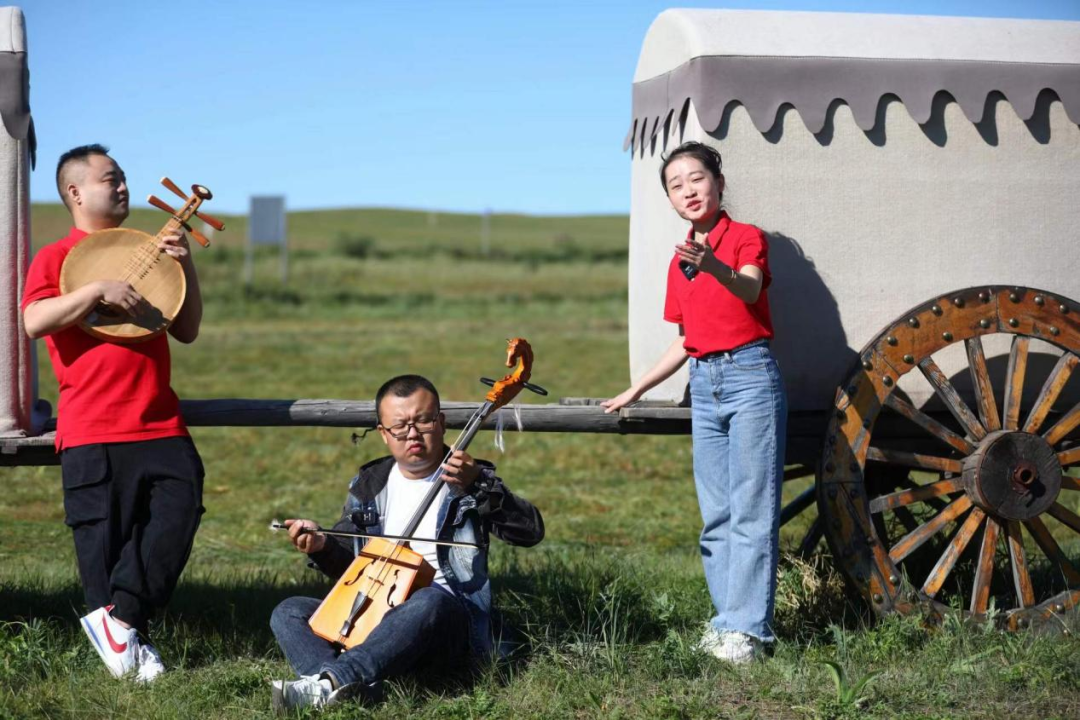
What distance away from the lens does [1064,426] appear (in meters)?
4.90

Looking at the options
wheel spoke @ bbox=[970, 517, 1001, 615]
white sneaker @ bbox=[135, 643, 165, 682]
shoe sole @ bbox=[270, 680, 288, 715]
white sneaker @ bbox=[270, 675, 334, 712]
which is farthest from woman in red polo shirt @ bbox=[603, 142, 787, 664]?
white sneaker @ bbox=[135, 643, 165, 682]

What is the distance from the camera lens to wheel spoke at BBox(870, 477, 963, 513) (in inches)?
187

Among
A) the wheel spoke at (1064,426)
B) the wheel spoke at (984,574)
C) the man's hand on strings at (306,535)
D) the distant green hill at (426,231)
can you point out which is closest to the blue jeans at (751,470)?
the wheel spoke at (984,574)

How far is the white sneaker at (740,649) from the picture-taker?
448 centimetres

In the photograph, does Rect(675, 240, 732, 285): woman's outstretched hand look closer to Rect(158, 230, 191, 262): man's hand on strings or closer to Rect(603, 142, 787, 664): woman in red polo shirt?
Rect(603, 142, 787, 664): woman in red polo shirt

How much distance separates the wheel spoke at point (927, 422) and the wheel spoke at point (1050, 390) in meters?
0.26

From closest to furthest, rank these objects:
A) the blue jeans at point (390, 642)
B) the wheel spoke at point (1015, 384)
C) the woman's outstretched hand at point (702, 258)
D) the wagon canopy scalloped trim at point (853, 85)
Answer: the blue jeans at point (390, 642)
the woman's outstretched hand at point (702, 258)
the wheel spoke at point (1015, 384)
the wagon canopy scalloped trim at point (853, 85)

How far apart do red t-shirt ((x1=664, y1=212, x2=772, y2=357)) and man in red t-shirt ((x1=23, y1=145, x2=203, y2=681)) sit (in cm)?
195

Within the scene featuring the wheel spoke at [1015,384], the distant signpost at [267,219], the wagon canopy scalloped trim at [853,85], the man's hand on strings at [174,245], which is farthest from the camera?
the distant signpost at [267,219]

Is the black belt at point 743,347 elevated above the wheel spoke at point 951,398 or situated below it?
above

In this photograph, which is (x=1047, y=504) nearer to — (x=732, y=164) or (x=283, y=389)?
(x=732, y=164)

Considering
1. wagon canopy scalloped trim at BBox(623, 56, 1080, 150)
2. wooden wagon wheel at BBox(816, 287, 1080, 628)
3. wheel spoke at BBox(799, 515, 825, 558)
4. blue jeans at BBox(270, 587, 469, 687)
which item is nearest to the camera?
blue jeans at BBox(270, 587, 469, 687)

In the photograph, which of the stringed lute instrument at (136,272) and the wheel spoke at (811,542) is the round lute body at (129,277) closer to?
the stringed lute instrument at (136,272)

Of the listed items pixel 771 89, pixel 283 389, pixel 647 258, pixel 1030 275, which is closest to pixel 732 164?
pixel 771 89
